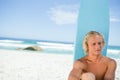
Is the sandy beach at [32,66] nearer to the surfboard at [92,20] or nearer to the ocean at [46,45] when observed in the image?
the ocean at [46,45]

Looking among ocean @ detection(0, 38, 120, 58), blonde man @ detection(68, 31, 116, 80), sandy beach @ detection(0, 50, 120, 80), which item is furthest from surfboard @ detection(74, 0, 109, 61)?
sandy beach @ detection(0, 50, 120, 80)

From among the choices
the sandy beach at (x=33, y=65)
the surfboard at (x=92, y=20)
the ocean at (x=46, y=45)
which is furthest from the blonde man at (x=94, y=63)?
the sandy beach at (x=33, y=65)

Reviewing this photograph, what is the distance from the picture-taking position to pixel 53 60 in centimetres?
373

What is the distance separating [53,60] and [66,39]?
0.52 m

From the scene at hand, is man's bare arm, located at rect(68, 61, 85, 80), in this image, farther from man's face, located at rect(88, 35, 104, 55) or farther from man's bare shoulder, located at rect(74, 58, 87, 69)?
man's face, located at rect(88, 35, 104, 55)

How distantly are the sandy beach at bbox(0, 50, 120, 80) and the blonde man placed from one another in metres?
1.11

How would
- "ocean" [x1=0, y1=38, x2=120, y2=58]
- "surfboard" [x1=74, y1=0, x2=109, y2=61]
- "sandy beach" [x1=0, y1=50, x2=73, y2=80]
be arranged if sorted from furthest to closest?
"sandy beach" [x1=0, y1=50, x2=73, y2=80] → "ocean" [x1=0, y1=38, x2=120, y2=58] → "surfboard" [x1=74, y1=0, x2=109, y2=61]

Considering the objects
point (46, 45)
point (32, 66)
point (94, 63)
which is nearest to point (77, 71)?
point (94, 63)

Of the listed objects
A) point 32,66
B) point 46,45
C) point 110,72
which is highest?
point 46,45

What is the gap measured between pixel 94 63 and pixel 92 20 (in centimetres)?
43

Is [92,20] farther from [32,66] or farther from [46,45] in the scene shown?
[32,66]

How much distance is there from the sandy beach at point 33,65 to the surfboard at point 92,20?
93 cm

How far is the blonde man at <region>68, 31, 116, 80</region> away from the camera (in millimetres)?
2189

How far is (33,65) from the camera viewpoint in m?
3.68
